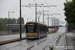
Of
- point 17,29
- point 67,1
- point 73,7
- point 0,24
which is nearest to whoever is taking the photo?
point 73,7

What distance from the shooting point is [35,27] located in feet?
104

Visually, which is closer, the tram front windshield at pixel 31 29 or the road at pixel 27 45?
the road at pixel 27 45

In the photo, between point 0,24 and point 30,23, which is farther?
point 0,24

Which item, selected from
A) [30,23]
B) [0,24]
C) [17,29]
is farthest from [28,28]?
[17,29]

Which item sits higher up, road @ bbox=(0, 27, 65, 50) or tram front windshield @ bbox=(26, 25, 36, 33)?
tram front windshield @ bbox=(26, 25, 36, 33)

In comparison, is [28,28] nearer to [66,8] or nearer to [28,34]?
[28,34]

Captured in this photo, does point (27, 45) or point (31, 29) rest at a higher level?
point (31, 29)

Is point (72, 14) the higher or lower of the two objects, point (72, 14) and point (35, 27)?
the higher

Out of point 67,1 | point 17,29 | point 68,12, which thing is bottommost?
point 17,29

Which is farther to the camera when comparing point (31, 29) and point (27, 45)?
point (31, 29)

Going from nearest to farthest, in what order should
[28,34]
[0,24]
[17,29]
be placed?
[28,34] < [0,24] < [17,29]

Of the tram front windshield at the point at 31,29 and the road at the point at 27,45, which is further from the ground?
the tram front windshield at the point at 31,29

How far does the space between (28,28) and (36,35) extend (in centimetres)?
202

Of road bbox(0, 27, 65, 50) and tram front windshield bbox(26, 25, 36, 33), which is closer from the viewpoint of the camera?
road bbox(0, 27, 65, 50)
